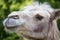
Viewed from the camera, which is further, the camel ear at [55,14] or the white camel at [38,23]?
the camel ear at [55,14]

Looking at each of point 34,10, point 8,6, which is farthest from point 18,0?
point 34,10

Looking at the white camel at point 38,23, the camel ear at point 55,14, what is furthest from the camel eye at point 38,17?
the camel ear at point 55,14

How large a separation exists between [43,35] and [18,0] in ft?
2.78

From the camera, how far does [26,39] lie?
2314 millimetres

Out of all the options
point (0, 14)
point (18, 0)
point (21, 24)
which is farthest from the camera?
point (0, 14)

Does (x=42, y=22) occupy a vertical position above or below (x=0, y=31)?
above

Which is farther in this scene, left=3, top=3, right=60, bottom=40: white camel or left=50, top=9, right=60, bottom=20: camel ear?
left=50, top=9, right=60, bottom=20: camel ear

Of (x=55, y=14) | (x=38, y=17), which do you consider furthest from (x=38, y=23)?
(x=55, y=14)

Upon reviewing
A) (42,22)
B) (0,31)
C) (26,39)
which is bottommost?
(0,31)

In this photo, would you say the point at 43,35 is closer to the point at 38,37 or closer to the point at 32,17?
the point at 38,37

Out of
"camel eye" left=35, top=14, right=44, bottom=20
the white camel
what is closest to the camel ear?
the white camel

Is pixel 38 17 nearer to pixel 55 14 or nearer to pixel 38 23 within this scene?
pixel 38 23

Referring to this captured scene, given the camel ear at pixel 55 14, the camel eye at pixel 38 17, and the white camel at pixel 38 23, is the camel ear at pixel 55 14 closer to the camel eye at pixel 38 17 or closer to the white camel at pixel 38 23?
the white camel at pixel 38 23

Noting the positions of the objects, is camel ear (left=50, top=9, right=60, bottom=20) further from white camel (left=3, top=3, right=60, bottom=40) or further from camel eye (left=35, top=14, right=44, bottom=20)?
camel eye (left=35, top=14, right=44, bottom=20)
